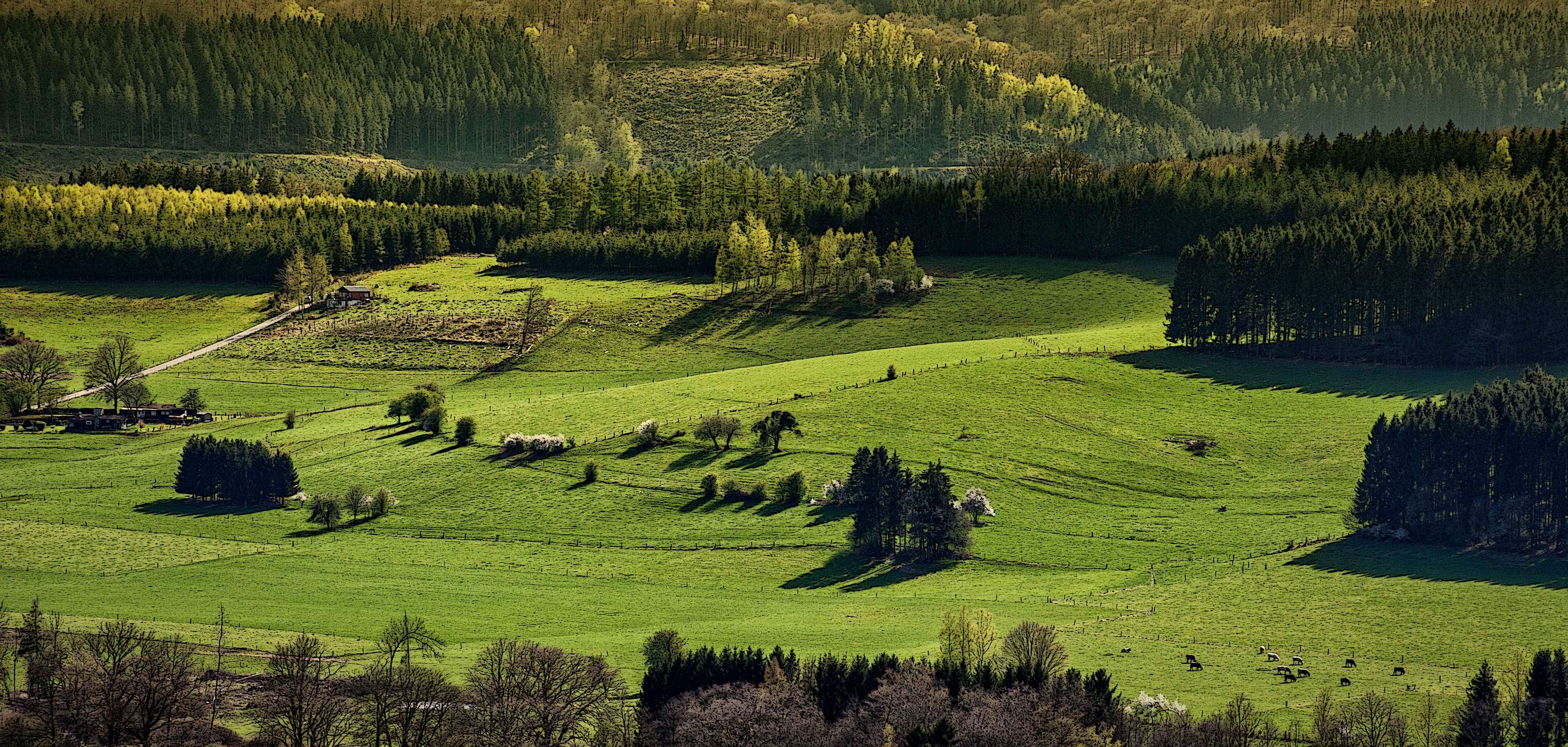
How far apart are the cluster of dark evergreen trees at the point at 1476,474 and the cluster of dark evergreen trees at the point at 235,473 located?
9015cm

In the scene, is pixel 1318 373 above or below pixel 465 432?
above

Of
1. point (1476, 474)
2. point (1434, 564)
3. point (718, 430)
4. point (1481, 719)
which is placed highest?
point (1476, 474)

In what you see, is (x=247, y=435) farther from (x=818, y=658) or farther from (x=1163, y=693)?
(x=1163, y=693)

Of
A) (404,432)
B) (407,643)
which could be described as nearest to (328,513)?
(404,432)

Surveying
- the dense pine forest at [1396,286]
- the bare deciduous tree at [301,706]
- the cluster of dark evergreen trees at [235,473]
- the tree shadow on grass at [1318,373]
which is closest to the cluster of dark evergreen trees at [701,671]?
the bare deciduous tree at [301,706]

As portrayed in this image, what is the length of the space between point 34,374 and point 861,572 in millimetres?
115115

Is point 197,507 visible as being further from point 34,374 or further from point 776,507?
point 34,374

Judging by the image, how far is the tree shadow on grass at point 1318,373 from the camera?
152125 mm

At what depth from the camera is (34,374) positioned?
182875 mm

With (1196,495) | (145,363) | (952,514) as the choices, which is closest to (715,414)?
(952,514)

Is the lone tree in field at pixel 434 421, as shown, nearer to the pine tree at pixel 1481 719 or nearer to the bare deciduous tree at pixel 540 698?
the bare deciduous tree at pixel 540 698

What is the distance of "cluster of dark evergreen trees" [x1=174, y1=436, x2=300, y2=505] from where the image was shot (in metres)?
140

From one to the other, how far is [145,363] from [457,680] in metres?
126

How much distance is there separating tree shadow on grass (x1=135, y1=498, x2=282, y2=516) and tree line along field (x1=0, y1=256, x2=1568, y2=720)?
0.39m
